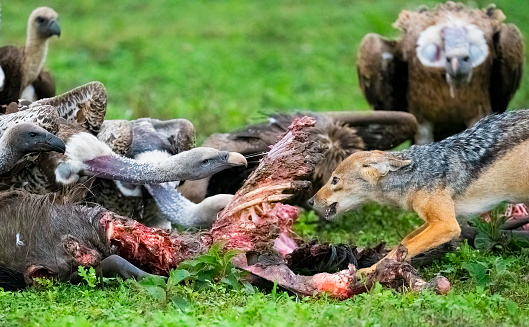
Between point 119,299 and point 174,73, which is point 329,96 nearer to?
point 174,73

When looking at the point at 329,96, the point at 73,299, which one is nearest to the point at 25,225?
the point at 73,299

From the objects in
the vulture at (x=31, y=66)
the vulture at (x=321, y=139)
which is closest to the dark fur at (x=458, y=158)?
the vulture at (x=321, y=139)

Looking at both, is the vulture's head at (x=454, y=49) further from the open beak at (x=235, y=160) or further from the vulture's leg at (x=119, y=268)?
the vulture's leg at (x=119, y=268)

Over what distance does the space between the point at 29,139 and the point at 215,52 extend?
294 inches

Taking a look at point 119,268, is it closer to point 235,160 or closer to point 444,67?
point 235,160

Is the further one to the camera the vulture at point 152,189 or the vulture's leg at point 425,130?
the vulture's leg at point 425,130

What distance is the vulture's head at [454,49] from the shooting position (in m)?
8.41

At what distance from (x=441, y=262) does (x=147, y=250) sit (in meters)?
1.67

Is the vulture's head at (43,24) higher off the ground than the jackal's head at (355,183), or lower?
higher

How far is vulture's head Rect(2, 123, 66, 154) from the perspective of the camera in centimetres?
565

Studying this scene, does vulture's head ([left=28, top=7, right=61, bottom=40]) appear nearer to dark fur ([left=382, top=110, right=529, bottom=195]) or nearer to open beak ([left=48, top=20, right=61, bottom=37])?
open beak ([left=48, top=20, right=61, bottom=37])

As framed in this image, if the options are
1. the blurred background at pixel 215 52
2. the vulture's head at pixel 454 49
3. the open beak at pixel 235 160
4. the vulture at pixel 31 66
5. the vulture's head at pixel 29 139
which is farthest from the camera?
the blurred background at pixel 215 52

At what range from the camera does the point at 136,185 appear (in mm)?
6328

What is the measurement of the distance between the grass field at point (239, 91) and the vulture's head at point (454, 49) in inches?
55.4
